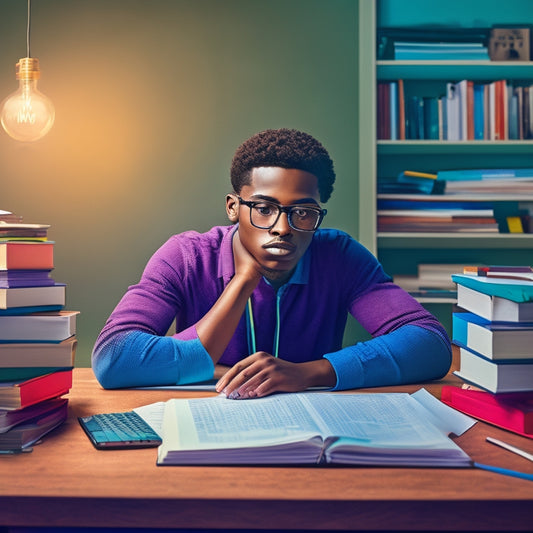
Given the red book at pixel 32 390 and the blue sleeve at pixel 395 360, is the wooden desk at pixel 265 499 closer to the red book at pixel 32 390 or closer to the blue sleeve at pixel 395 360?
the red book at pixel 32 390

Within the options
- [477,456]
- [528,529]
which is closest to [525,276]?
[477,456]

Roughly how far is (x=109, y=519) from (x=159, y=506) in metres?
0.06

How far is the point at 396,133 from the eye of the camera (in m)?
2.73

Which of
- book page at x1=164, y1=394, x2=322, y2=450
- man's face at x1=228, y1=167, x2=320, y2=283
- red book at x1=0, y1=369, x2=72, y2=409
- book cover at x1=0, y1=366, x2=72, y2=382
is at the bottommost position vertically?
book page at x1=164, y1=394, x2=322, y2=450

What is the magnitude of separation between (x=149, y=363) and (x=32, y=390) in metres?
0.35

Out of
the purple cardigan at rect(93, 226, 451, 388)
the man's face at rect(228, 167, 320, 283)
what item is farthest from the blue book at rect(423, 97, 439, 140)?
the man's face at rect(228, 167, 320, 283)

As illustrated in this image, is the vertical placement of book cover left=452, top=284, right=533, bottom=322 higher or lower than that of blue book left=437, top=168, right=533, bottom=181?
lower

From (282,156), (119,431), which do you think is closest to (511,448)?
(119,431)

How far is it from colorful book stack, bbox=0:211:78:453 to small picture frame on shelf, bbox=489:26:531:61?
7.95ft

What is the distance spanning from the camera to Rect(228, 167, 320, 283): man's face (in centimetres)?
150

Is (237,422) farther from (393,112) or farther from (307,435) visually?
(393,112)

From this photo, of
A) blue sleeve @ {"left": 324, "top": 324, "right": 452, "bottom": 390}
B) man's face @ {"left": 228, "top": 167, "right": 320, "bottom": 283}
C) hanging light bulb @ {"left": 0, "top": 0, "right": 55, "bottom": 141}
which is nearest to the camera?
blue sleeve @ {"left": 324, "top": 324, "right": 452, "bottom": 390}

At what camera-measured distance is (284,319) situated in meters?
1.72

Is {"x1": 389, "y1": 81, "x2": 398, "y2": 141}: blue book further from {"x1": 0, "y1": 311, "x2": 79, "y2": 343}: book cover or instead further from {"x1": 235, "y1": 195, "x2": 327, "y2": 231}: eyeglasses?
{"x1": 0, "y1": 311, "x2": 79, "y2": 343}: book cover
